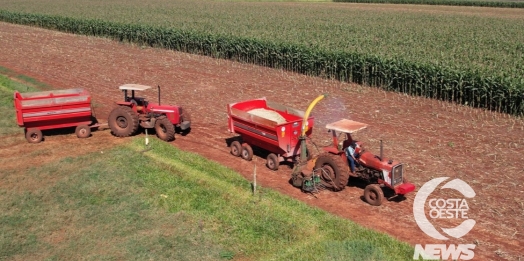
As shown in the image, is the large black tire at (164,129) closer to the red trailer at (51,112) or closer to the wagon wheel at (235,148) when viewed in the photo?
the wagon wheel at (235,148)

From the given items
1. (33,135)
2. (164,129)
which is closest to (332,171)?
(164,129)

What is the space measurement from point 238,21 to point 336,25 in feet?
28.1

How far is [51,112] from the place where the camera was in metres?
15.8

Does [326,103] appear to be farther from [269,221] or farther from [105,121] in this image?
[269,221]

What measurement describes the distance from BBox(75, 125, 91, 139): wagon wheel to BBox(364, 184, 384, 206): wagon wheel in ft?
29.8

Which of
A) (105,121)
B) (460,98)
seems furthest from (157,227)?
(460,98)

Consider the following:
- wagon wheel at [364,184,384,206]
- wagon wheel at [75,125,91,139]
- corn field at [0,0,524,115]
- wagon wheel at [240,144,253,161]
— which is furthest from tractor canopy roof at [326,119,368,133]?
corn field at [0,0,524,115]

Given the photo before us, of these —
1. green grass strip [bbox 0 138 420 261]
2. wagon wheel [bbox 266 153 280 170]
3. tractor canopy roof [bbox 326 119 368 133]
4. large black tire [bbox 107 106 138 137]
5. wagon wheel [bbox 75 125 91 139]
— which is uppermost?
tractor canopy roof [bbox 326 119 368 133]

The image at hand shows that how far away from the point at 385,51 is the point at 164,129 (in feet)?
49.1

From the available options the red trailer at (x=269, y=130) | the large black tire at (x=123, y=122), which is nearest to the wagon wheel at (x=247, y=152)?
the red trailer at (x=269, y=130)

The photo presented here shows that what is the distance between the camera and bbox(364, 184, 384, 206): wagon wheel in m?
11.5

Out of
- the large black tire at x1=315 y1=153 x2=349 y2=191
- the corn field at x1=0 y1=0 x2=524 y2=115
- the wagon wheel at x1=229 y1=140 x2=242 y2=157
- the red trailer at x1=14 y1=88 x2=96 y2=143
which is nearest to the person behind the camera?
the large black tire at x1=315 y1=153 x2=349 y2=191

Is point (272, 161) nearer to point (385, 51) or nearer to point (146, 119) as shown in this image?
point (146, 119)

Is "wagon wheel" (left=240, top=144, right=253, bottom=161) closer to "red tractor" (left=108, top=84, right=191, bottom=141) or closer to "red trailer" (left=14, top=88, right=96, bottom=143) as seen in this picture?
"red tractor" (left=108, top=84, right=191, bottom=141)
